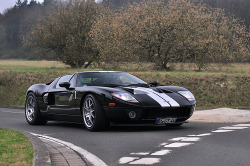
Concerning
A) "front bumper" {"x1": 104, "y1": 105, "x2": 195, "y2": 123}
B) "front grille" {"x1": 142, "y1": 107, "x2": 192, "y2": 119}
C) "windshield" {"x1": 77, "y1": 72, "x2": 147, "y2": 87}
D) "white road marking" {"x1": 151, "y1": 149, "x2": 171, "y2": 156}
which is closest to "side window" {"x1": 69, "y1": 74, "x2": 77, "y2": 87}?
"windshield" {"x1": 77, "y1": 72, "x2": 147, "y2": 87}

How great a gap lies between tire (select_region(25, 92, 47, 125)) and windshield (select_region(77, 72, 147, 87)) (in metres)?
1.87

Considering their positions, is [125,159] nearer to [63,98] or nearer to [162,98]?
A: [162,98]

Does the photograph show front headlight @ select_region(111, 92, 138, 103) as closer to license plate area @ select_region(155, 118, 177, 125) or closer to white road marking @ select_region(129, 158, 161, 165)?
license plate area @ select_region(155, 118, 177, 125)

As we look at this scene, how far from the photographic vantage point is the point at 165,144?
25.8 feet

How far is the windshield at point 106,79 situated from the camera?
34.7 ft

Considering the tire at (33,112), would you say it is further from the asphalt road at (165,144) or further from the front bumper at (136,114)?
the front bumper at (136,114)

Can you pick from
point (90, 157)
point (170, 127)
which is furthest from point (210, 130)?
point (90, 157)

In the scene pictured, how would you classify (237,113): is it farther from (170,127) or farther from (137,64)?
(137,64)

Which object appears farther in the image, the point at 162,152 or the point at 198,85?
the point at 198,85

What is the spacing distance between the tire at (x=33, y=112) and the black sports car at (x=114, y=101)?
2.07 feet

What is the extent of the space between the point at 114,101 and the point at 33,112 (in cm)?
→ 361

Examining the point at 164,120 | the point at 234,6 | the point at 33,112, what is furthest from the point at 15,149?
the point at 234,6

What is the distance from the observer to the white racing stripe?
31.7ft

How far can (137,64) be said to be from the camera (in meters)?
34.2
